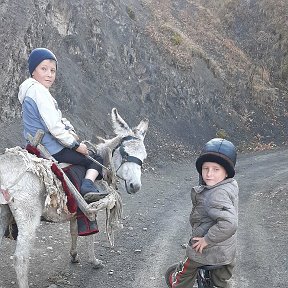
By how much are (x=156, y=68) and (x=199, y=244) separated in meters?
16.0

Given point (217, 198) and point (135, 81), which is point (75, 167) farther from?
point (135, 81)

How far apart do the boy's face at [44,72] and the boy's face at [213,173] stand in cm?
197

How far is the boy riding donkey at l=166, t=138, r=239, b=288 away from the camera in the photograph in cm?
355

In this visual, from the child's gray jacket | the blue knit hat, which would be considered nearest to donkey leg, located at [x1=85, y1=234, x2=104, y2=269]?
the child's gray jacket

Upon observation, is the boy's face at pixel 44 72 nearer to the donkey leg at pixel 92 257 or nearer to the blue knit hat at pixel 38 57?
the blue knit hat at pixel 38 57

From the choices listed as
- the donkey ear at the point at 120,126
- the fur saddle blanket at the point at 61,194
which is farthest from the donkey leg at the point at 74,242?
the donkey ear at the point at 120,126

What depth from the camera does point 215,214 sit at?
355 cm

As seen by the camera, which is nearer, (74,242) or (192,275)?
(192,275)

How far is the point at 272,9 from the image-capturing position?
27844mm

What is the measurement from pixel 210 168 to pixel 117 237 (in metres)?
3.81

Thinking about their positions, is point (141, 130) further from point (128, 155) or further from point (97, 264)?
point (97, 264)

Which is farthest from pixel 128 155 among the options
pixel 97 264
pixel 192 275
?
pixel 97 264

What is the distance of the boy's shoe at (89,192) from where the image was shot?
4.61 meters

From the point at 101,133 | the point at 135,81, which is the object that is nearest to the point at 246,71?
the point at 135,81
